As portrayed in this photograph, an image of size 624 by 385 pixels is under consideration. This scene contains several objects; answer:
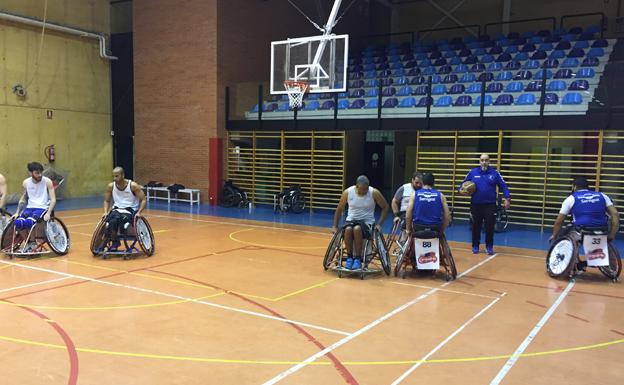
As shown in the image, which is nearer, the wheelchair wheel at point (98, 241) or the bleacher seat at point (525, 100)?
the wheelchair wheel at point (98, 241)

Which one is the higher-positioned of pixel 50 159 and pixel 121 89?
pixel 121 89

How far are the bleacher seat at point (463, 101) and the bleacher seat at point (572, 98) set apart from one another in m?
2.35

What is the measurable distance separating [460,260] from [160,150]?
41.7 ft

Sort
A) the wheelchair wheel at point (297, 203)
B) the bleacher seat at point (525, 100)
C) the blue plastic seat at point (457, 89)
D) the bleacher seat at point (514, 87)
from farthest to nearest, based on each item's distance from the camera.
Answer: the wheelchair wheel at point (297, 203), the blue plastic seat at point (457, 89), the bleacher seat at point (514, 87), the bleacher seat at point (525, 100)

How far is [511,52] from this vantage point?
18.1 m

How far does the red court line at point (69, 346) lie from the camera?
4105 millimetres

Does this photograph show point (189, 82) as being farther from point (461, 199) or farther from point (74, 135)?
point (461, 199)

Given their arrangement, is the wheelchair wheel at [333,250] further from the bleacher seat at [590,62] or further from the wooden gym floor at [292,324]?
the bleacher seat at [590,62]

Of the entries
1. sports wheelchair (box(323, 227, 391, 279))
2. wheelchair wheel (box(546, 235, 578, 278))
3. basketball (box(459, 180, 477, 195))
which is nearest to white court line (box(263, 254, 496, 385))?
sports wheelchair (box(323, 227, 391, 279))

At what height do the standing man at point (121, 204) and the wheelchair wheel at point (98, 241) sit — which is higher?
the standing man at point (121, 204)

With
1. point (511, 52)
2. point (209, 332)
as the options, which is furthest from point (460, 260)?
point (511, 52)

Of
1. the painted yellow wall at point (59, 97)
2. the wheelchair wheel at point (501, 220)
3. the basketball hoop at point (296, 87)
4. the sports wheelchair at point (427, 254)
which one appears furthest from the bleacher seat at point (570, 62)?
the painted yellow wall at point (59, 97)

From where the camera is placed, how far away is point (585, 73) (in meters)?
14.4

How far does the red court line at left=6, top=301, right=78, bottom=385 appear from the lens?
4.11 m
